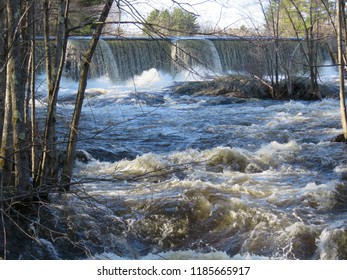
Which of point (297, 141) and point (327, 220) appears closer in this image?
point (327, 220)

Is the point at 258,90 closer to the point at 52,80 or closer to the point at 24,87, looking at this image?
the point at 52,80

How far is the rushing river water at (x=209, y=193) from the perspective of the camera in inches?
206

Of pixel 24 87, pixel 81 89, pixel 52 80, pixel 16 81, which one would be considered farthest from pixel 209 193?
pixel 16 81

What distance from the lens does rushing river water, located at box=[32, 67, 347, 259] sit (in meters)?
5.23

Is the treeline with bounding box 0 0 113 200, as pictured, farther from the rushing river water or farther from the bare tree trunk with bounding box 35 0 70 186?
the rushing river water

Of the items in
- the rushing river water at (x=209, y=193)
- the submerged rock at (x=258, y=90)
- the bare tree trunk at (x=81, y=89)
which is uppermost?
the bare tree trunk at (x=81, y=89)

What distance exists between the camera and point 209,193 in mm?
6723

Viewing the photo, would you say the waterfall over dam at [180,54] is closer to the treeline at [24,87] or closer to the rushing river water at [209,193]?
the rushing river water at [209,193]

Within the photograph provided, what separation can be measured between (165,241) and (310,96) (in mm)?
13403

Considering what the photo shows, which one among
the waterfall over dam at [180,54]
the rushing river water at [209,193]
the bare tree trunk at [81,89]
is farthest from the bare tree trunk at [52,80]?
the waterfall over dam at [180,54]

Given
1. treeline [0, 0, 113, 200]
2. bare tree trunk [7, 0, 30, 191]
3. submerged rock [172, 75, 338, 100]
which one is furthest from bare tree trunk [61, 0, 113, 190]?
submerged rock [172, 75, 338, 100]

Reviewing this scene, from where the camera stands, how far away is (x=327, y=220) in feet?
19.2
